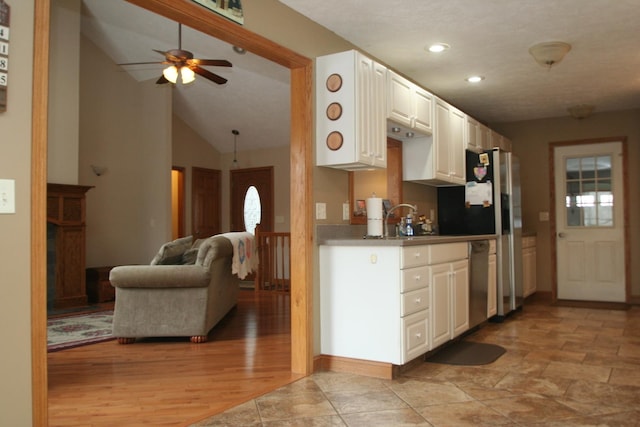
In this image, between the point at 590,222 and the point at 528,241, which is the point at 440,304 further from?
the point at 590,222

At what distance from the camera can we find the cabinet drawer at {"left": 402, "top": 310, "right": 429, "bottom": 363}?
341cm

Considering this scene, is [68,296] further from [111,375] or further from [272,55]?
[272,55]

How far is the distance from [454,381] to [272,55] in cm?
235

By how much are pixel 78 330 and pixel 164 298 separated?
126cm

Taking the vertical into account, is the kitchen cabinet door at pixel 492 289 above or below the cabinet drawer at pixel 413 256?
below

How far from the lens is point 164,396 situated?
3.09 m

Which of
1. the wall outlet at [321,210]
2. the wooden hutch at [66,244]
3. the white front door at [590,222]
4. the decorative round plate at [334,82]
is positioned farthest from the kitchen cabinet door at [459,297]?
the wooden hutch at [66,244]

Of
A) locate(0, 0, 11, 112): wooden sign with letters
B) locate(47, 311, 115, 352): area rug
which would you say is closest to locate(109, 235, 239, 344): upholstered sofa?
locate(47, 311, 115, 352): area rug

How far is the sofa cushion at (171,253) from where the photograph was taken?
Answer: 4.57 meters

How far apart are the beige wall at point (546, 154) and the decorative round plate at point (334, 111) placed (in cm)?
459

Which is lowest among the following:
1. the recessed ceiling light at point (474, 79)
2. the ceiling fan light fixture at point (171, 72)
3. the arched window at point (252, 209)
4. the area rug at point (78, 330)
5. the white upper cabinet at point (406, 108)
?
the area rug at point (78, 330)

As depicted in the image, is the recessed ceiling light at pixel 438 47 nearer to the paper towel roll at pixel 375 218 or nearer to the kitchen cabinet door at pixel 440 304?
the paper towel roll at pixel 375 218

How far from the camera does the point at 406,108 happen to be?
13.7 feet

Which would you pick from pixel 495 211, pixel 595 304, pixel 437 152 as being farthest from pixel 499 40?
pixel 595 304
